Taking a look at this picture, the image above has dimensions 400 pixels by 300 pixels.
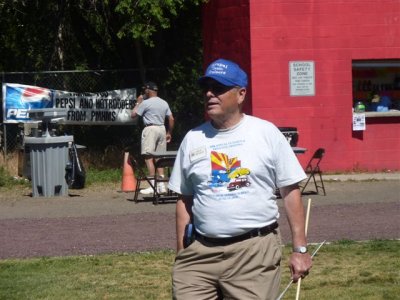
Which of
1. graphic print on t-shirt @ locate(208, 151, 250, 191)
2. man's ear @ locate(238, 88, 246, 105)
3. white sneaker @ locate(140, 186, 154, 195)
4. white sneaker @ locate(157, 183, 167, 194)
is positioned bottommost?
white sneaker @ locate(140, 186, 154, 195)

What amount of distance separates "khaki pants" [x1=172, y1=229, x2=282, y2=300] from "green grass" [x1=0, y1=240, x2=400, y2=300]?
298cm

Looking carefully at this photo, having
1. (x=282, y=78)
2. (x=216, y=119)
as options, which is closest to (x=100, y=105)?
Result: (x=282, y=78)

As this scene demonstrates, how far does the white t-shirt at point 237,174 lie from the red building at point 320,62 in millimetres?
12875

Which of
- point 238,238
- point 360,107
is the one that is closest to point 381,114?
point 360,107

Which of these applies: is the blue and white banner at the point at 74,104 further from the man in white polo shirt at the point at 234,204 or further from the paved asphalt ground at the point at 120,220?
the man in white polo shirt at the point at 234,204

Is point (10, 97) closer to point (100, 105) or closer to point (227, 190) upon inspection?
point (100, 105)

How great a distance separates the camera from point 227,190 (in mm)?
5406

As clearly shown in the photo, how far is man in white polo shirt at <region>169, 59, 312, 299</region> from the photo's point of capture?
539 centimetres

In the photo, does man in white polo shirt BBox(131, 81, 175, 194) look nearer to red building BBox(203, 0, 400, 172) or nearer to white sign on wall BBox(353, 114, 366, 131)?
red building BBox(203, 0, 400, 172)

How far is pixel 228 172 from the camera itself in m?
5.39

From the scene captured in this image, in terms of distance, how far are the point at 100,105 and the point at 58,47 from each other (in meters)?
1.91

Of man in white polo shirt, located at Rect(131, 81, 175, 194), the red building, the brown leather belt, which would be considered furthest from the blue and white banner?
the brown leather belt

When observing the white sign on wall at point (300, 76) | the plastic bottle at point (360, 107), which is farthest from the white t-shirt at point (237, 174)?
the plastic bottle at point (360, 107)

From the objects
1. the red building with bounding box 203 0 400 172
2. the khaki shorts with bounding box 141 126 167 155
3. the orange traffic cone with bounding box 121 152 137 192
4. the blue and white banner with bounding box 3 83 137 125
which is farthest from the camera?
the blue and white banner with bounding box 3 83 137 125
